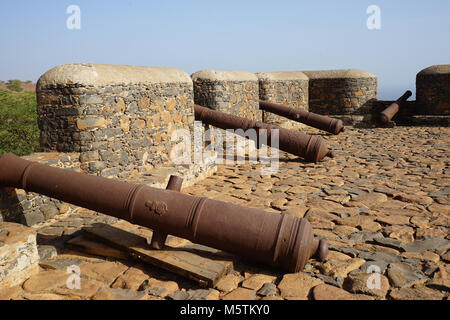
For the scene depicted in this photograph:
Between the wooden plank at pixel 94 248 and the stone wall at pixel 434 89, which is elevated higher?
the stone wall at pixel 434 89

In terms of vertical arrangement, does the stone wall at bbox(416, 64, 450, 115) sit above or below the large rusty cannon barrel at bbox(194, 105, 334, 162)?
above

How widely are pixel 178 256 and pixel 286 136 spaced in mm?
5007

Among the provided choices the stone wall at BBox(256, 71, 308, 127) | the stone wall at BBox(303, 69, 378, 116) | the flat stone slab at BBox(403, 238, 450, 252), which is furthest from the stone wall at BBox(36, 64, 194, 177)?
the stone wall at BBox(303, 69, 378, 116)

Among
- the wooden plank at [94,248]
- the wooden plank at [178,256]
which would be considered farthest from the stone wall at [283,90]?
the wooden plank at [94,248]

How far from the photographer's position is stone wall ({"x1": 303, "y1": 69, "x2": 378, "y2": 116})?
45.2 ft

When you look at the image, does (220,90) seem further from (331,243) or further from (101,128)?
(331,243)

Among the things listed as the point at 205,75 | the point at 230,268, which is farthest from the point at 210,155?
the point at 230,268

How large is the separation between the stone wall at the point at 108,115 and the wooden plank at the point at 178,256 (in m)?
1.53

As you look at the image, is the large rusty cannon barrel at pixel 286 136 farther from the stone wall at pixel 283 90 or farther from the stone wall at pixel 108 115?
the stone wall at pixel 283 90

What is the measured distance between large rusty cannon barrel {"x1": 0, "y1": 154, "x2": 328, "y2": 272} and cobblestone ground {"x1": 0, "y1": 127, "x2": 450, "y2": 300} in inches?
9.2

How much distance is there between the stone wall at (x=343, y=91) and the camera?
1379cm

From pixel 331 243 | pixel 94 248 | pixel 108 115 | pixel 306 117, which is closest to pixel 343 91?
pixel 306 117

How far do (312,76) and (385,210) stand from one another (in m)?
10.7

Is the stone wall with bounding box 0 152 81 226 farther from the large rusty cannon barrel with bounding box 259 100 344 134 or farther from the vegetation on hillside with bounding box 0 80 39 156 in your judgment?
the vegetation on hillside with bounding box 0 80 39 156
